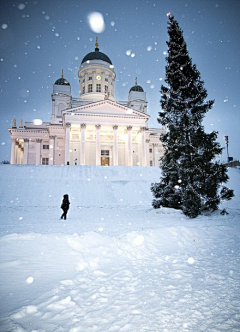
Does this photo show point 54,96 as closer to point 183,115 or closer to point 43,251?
point 183,115

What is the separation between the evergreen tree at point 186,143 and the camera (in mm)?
9422

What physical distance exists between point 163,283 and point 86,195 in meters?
13.3

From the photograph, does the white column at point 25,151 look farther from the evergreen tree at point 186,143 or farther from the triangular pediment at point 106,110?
the evergreen tree at point 186,143

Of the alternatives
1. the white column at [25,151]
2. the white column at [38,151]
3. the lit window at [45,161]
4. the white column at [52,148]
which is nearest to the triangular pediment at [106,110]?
the white column at [52,148]

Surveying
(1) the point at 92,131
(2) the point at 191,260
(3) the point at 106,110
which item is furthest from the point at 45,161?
(2) the point at 191,260

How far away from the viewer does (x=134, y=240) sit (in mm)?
5227

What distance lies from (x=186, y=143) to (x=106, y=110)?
2340 cm

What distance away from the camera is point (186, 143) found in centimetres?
993

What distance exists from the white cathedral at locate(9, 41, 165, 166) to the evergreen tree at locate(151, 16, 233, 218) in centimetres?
1874

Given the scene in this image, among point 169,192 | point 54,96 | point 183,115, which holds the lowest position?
point 169,192

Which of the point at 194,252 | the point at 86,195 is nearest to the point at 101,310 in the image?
the point at 194,252

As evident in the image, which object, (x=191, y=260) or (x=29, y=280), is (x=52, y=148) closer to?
(x=29, y=280)

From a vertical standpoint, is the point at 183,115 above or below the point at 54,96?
below

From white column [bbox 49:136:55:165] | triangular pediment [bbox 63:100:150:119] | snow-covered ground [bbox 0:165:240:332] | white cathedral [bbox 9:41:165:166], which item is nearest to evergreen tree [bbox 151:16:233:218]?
snow-covered ground [bbox 0:165:240:332]
